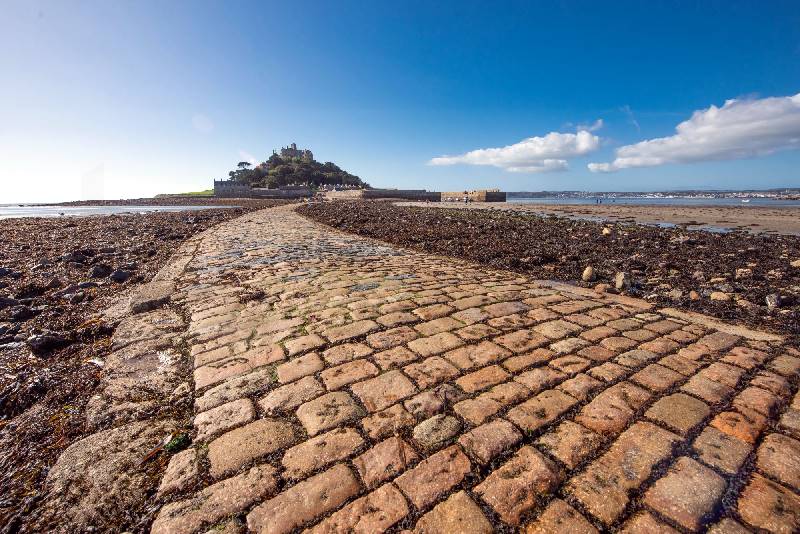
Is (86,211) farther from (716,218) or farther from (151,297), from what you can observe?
(716,218)

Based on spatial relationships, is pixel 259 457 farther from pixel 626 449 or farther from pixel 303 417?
pixel 626 449

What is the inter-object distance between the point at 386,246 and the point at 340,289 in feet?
12.6

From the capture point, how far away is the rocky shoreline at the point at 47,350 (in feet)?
5.54

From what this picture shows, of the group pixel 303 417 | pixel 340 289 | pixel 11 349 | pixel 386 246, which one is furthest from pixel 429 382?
pixel 386 246

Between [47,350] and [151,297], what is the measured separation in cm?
103

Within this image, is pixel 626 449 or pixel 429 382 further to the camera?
pixel 429 382

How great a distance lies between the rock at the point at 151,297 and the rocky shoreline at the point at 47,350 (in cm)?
23

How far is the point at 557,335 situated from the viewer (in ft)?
9.45

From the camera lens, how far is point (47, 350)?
2889 millimetres

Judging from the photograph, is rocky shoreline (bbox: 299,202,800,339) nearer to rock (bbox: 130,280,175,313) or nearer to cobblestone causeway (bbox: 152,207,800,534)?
cobblestone causeway (bbox: 152,207,800,534)

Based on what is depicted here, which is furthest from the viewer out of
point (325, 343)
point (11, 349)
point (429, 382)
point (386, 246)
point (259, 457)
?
point (386, 246)

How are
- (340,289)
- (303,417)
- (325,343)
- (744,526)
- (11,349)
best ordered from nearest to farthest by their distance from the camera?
(744,526), (303,417), (325,343), (11,349), (340,289)

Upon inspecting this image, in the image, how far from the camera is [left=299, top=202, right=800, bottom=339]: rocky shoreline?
3842 mm

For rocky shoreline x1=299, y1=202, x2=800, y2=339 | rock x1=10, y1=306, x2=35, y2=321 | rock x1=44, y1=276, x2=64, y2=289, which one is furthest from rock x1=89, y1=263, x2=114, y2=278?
rocky shoreline x1=299, y1=202, x2=800, y2=339
